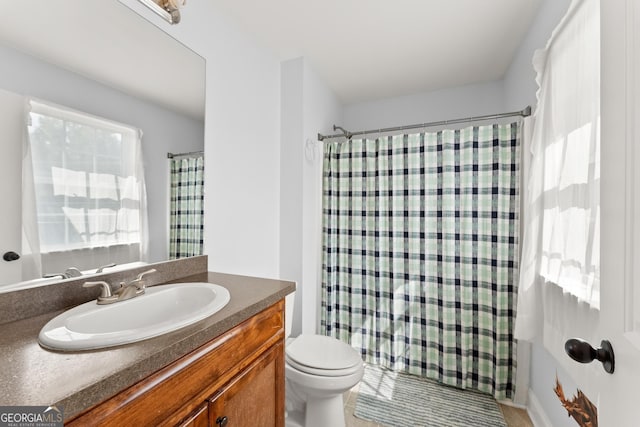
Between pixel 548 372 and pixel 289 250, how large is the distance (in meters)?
1.65

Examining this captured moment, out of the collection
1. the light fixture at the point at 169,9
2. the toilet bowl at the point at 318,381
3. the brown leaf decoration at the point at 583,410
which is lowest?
the toilet bowl at the point at 318,381

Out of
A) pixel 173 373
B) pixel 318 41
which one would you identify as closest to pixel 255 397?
pixel 173 373

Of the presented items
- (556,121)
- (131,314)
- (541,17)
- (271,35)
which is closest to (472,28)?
(541,17)

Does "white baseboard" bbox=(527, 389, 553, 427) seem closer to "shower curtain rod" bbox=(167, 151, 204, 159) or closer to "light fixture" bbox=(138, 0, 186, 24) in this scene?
"shower curtain rod" bbox=(167, 151, 204, 159)

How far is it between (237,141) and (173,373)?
1302 millimetres

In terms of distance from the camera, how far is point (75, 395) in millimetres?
463

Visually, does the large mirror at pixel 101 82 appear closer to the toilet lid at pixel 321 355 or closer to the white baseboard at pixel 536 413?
the toilet lid at pixel 321 355

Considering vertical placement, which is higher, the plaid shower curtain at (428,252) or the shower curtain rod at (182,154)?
the shower curtain rod at (182,154)

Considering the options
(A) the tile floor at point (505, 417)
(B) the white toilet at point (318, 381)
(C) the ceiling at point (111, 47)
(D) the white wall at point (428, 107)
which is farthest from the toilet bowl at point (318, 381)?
(D) the white wall at point (428, 107)

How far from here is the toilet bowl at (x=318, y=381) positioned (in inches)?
55.6

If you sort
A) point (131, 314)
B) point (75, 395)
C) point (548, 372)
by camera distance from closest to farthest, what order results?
1. point (75, 395)
2. point (131, 314)
3. point (548, 372)

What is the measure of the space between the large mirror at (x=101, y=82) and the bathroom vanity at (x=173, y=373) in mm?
447

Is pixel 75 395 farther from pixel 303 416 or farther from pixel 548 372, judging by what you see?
pixel 548 372

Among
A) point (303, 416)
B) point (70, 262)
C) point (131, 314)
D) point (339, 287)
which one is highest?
point (70, 262)
